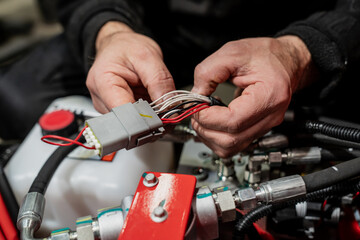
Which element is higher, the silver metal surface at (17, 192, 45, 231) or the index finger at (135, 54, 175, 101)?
the index finger at (135, 54, 175, 101)

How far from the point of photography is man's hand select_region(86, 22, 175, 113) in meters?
0.50

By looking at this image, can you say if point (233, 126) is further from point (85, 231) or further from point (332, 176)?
point (85, 231)

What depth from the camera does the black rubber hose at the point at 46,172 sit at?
0.44 m

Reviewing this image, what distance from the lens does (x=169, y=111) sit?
1.42 ft

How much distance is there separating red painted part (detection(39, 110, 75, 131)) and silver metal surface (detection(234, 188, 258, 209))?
0.38 m

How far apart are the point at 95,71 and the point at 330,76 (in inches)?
18.8

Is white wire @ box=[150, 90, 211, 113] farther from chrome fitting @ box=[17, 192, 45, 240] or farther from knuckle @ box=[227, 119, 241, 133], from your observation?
chrome fitting @ box=[17, 192, 45, 240]

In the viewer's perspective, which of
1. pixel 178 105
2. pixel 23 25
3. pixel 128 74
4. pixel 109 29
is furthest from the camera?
pixel 23 25

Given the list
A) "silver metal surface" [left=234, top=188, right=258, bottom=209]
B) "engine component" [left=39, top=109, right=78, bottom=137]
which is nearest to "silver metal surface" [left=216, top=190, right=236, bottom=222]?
"silver metal surface" [left=234, top=188, right=258, bottom=209]

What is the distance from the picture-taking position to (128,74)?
0.54 meters

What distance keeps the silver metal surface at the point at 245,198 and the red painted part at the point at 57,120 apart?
0.38 meters

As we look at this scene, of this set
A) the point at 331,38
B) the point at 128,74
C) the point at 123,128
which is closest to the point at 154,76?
the point at 128,74

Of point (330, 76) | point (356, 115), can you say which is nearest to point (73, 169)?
point (330, 76)

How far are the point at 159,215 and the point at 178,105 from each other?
16 cm
